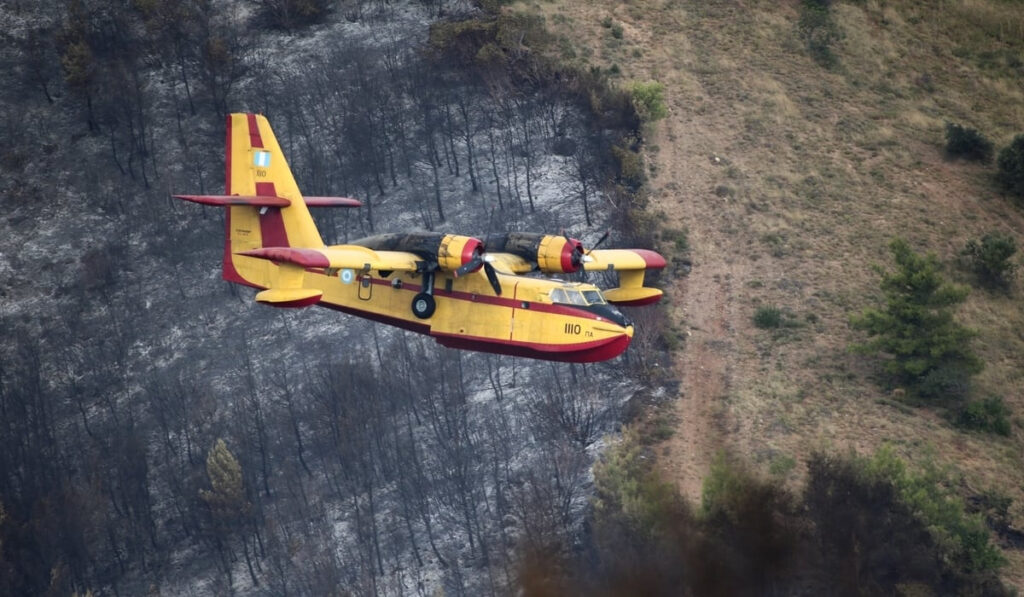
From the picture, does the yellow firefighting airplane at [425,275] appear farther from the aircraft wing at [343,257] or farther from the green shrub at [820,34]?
the green shrub at [820,34]

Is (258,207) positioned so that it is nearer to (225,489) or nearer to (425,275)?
(425,275)

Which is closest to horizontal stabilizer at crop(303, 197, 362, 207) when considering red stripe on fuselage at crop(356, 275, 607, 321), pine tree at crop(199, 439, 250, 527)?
red stripe on fuselage at crop(356, 275, 607, 321)

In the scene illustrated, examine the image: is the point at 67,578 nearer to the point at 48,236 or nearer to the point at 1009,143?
the point at 48,236

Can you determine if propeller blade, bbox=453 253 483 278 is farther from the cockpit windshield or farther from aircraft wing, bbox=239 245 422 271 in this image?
the cockpit windshield

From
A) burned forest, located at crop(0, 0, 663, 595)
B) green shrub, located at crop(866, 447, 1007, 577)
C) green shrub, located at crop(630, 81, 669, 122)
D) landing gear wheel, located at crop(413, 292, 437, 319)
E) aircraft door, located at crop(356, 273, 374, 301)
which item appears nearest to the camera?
landing gear wheel, located at crop(413, 292, 437, 319)

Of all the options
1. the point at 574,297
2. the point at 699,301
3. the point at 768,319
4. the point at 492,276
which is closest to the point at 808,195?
the point at 768,319

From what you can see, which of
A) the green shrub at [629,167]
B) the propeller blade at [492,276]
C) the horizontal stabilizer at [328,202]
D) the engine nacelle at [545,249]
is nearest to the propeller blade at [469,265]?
the propeller blade at [492,276]
